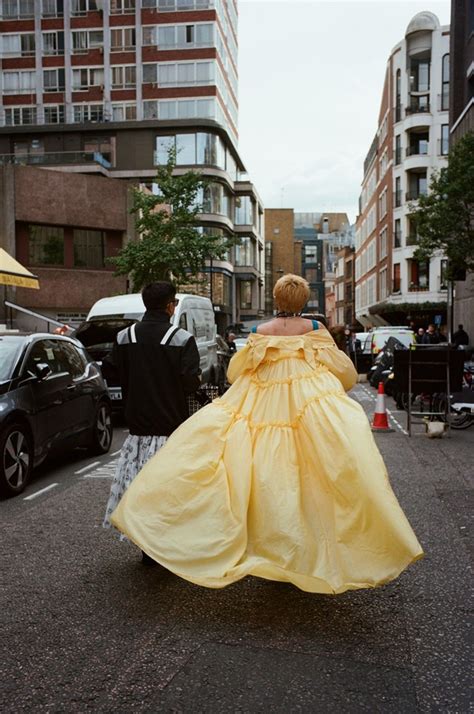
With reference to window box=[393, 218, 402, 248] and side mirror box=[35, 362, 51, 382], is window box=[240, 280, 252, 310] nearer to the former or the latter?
window box=[393, 218, 402, 248]

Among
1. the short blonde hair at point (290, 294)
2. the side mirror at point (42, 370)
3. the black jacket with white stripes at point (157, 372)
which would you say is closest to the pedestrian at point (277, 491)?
the short blonde hair at point (290, 294)

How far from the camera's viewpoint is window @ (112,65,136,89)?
5331cm

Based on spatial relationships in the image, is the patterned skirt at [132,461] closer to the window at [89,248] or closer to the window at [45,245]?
the window at [45,245]

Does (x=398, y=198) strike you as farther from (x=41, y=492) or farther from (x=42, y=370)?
(x=41, y=492)

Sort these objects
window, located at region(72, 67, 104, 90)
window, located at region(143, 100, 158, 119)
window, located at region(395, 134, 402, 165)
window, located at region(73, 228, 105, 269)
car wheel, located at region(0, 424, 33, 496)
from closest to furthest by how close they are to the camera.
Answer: car wheel, located at region(0, 424, 33, 496) → window, located at region(73, 228, 105, 269) → window, located at region(395, 134, 402, 165) → window, located at region(143, 100, 158, 119) → window, located at region(72, 67, 104, 90)

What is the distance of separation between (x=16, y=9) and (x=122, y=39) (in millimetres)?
8723

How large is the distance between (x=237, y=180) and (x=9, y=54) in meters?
20.2

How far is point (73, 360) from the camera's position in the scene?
29.3 feet

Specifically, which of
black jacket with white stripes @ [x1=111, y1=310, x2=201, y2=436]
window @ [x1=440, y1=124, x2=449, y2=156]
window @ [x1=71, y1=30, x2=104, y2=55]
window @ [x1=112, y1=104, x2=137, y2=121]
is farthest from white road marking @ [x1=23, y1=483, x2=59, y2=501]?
window @ [x1=71, y1=30, x2=104, y2=55]

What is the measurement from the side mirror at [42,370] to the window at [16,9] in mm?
54845

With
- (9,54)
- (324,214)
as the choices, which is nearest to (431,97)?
(9,54)

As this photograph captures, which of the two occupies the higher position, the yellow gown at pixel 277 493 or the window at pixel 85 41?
the window at pixel 85 41

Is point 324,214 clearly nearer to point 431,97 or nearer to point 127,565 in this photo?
point 431,97

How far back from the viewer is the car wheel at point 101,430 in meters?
9.14
